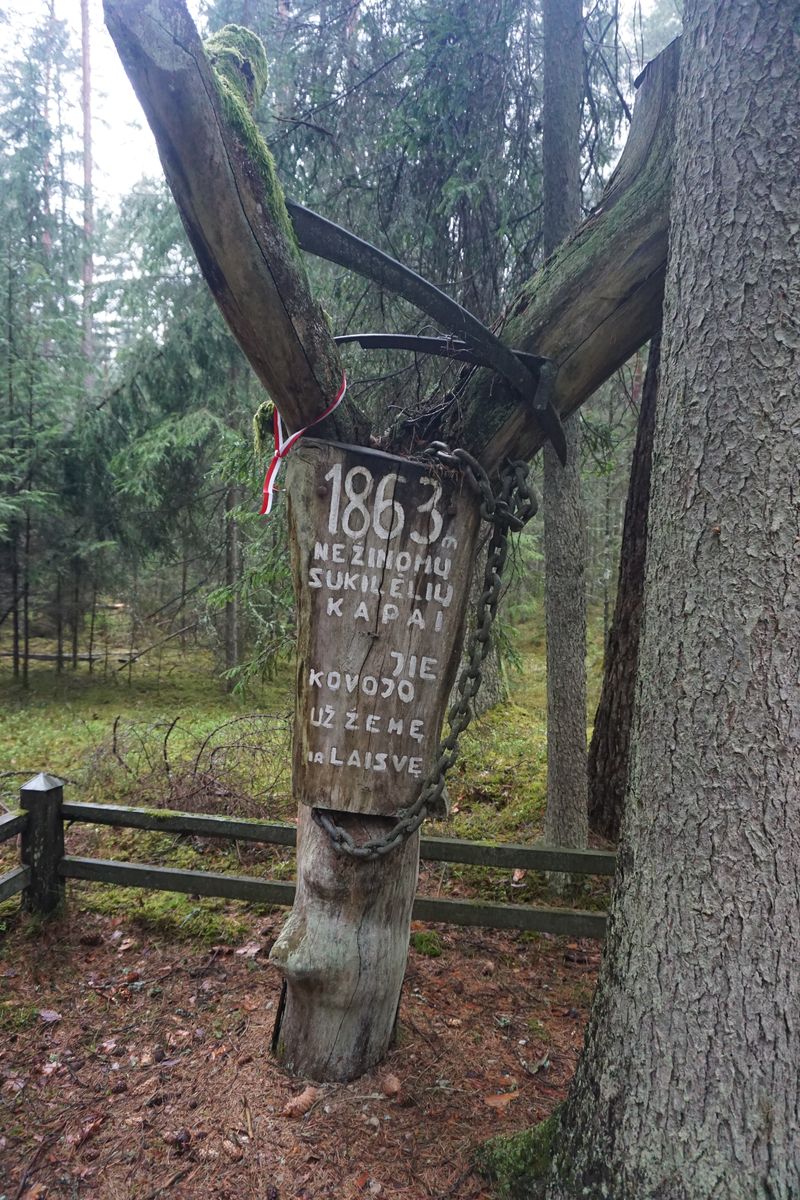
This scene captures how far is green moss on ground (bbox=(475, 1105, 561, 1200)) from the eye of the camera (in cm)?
238

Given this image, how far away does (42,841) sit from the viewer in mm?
4465

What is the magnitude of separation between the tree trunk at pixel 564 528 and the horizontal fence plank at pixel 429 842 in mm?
Result: 697

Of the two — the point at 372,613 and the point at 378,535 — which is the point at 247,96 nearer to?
the point at 378,535

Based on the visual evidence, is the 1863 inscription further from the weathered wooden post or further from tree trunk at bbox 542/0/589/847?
tree trunk at bbox 542/0/589/847

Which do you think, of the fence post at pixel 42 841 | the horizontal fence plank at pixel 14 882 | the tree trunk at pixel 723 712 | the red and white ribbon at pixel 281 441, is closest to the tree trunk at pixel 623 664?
the tree trunk at pixel 723 712

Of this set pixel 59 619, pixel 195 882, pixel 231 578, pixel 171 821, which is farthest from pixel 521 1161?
pixel 59 619

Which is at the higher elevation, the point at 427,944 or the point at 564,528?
the point at 564,528

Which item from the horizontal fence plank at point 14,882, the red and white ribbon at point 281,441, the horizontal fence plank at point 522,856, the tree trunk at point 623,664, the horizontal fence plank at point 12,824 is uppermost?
the red and white ribbon at point 281,441

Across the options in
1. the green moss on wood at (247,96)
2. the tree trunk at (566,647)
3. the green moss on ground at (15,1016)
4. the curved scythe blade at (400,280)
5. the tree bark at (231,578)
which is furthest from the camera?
the tree bark at (231,578)

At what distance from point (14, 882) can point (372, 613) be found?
10.4 feet

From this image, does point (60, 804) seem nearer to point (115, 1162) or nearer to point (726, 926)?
point (115, 1162)

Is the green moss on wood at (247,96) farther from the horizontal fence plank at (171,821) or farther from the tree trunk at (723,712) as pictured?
the horizontal fence plank at (171,821)

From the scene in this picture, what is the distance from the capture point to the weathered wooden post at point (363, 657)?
2688 millimetres

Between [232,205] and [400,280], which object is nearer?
[232,205]
